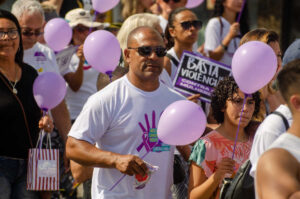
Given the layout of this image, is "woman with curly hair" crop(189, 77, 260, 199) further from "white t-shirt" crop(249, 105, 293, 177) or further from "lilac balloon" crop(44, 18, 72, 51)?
"lilac balloon" crop(44, 18, 72, 51)

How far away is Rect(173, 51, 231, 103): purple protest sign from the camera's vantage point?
6316 millimetres

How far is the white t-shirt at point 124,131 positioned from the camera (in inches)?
185

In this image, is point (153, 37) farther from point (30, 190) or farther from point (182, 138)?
point (30, 190)

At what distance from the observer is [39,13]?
22.3 feet

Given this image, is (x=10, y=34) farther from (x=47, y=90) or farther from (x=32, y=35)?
(x=32, y=35)

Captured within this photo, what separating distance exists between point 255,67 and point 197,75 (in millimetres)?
1715

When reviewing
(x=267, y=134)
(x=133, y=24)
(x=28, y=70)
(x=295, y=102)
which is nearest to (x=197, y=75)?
(x=133, y=24)

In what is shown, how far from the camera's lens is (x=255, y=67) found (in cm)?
465

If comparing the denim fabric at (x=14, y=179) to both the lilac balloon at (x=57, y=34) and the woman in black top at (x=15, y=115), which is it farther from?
the lilac balloon at (x=57, y=34)

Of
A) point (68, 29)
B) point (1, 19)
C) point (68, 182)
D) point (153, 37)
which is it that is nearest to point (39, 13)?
point (68, 29)

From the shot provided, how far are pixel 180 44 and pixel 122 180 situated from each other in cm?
257

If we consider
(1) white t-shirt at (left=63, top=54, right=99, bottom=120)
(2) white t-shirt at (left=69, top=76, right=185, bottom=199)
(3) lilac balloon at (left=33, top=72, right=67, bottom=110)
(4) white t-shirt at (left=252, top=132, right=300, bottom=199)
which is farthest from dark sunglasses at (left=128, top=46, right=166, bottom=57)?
(1) white t-shirt at (left=63, top=54, right=99, bottom=120)

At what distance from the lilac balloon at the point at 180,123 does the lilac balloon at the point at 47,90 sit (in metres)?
1.48

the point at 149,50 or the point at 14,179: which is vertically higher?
the point at 149,50
